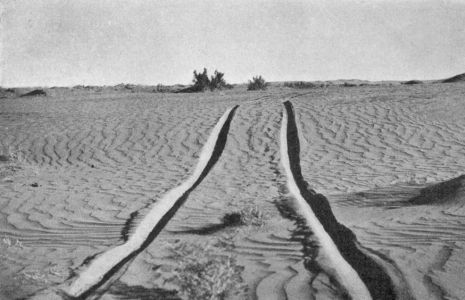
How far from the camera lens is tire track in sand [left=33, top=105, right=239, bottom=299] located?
4.48 m

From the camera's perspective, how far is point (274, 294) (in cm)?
416

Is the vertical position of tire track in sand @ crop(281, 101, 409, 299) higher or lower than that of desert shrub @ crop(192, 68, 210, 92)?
lower

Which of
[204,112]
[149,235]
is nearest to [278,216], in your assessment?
[149,235]

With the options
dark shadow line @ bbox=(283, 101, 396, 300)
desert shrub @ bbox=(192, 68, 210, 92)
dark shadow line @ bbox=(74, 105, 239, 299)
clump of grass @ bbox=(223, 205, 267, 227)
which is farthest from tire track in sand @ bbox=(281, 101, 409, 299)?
desert shrub @ bbox=(192, 68, 210, 92)

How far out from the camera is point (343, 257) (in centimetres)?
500

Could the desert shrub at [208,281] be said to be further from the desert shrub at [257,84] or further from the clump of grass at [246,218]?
the desert shrub at [257,84]

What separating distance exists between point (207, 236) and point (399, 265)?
6.98 ft

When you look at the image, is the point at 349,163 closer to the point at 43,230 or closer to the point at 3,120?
the point at 43,230

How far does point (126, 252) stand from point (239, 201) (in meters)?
2.59

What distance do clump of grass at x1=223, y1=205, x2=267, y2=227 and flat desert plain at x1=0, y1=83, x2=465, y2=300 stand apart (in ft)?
0.08

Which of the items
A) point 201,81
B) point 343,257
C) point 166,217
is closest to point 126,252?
point 166,217

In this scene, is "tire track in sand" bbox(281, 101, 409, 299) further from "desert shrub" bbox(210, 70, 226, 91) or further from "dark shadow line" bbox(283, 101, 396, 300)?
"desert shrub" bbox(210, 70, 226, 91)

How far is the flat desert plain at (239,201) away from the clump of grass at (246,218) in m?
0.02

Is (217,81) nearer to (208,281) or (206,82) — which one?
(206,82)
